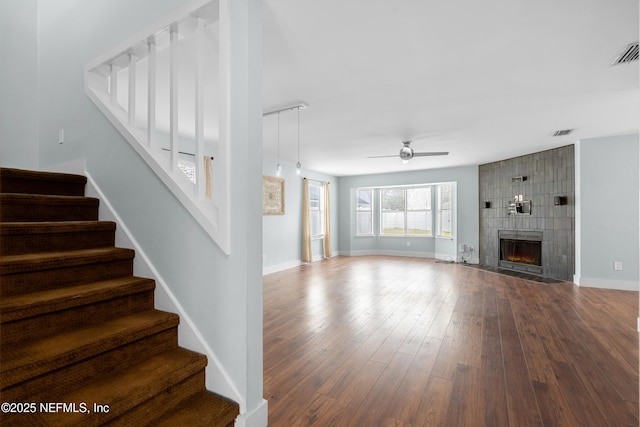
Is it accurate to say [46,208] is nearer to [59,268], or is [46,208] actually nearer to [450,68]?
[59,268]

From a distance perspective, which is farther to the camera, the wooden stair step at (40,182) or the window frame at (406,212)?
the window frame at (406,212)

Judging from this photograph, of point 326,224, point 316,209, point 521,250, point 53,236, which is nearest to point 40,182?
point 53,236

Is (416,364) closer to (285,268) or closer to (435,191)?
(285,268)

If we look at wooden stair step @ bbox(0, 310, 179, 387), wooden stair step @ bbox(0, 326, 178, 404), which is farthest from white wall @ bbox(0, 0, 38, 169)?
wooden stair step @ bbox(0, 326, 178, 404)

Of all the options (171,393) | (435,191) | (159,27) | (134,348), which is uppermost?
(159,27)

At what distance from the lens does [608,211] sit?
16.0 feet

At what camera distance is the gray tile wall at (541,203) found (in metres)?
5.42

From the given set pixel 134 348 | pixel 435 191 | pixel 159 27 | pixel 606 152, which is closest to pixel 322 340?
pixel 134 348

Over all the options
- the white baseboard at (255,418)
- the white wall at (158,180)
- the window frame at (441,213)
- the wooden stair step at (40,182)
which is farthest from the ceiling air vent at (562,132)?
the wooden stair step at (40,182)

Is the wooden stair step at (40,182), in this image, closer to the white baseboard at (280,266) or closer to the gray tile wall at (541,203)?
the white baseboard at (280,266)

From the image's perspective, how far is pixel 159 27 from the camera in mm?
1798

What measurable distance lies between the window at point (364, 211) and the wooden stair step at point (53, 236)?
7869 millimetres

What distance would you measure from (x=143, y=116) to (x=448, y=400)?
14.3ft

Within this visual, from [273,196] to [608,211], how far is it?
19.9ft
